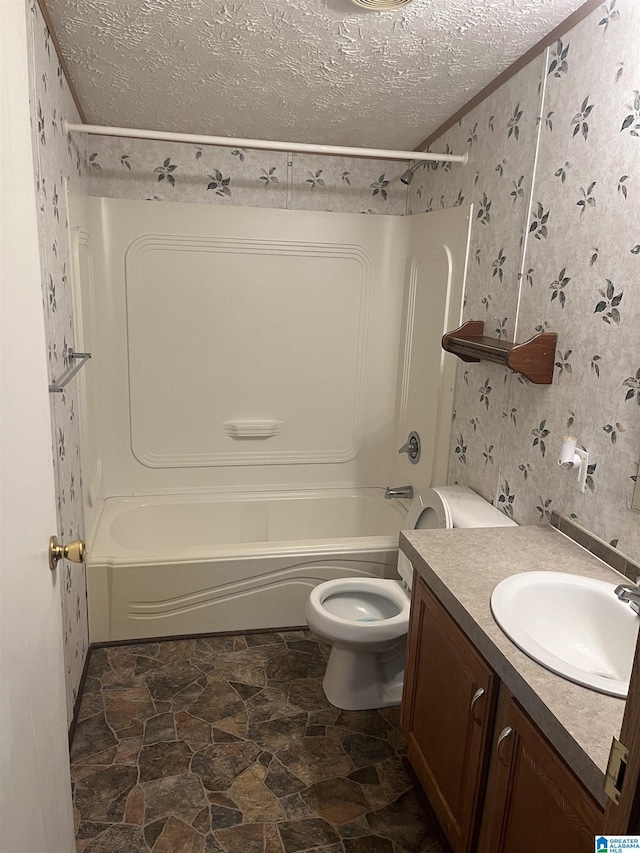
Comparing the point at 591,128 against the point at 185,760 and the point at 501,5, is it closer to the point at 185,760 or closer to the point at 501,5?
the point at 501,5

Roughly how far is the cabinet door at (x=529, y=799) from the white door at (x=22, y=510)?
0.87 m

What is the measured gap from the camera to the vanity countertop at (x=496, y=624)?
40.5 inches

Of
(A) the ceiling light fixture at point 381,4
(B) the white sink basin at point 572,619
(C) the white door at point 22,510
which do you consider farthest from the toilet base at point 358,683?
(A) the ceiling light fixture at point 381,4

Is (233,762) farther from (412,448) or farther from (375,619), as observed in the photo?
(412,448)

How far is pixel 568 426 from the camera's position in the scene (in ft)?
6.07

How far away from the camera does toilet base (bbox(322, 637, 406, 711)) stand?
229 centimetres

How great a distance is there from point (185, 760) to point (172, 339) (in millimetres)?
2012

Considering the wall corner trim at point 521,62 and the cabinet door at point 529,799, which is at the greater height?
the wall corner trim at point 521,62

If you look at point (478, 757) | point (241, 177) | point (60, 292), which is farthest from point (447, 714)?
point (241, 177)

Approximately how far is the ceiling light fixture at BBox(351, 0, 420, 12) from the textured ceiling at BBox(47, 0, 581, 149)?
5 cm

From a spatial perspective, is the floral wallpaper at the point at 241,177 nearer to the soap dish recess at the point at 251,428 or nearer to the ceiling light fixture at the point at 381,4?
the soap dish recess at the point at 251,428

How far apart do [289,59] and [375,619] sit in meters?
2.03

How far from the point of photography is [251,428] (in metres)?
3.45

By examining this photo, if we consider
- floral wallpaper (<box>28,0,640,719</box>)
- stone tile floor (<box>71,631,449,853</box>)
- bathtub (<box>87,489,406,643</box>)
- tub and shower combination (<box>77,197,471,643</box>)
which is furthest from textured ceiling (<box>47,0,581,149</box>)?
stone tile floor (<box>71,631,449,853</box>)
